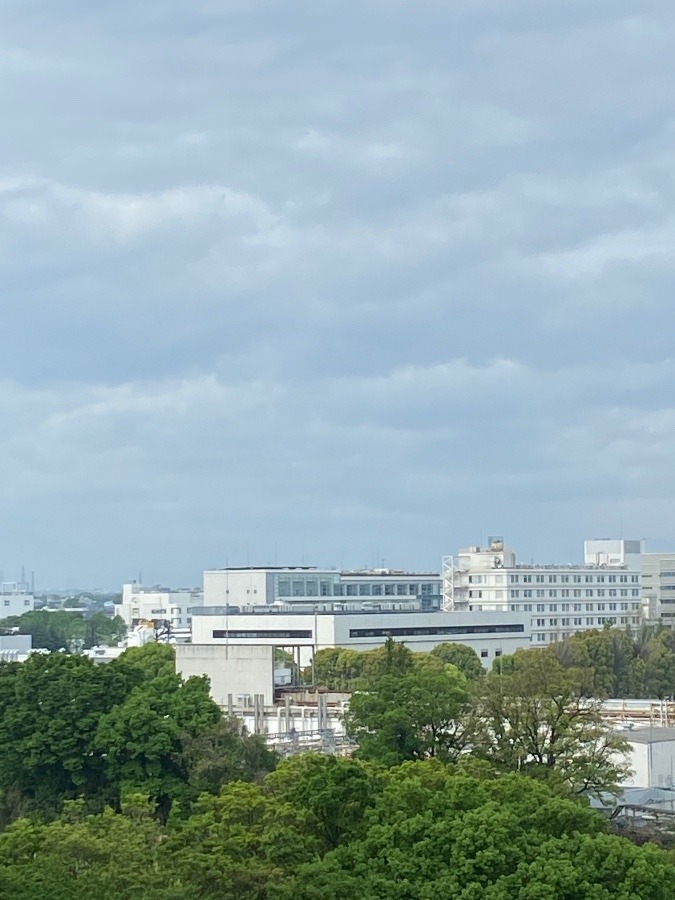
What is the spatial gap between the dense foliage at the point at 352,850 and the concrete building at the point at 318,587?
91.7m

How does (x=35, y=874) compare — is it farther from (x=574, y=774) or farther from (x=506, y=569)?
(x=506, y=569)

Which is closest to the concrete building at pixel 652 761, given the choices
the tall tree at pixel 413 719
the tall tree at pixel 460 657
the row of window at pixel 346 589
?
the tall tree at pixel 413 719

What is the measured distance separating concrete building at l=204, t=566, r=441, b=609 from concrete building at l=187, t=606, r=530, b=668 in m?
9.62

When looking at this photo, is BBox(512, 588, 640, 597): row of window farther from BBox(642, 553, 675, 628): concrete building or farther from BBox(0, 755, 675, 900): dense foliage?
BBox(0, 755, 675, 900): dense foliage

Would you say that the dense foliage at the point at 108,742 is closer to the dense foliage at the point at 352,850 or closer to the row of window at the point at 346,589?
the dense foliage at the point at 352,850

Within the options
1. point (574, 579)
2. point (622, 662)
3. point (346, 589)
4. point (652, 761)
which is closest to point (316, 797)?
point (652, 761)

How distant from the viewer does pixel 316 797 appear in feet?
96.6

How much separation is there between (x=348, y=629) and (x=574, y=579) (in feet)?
110

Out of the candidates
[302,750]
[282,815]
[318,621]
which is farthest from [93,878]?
[318,621]

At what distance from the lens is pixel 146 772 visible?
43.3 m

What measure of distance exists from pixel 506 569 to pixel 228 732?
86182 millimetres

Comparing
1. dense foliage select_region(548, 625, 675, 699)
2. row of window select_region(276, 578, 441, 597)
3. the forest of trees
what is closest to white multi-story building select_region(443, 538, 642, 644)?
row of window select_region(276, 578, 441, 597)

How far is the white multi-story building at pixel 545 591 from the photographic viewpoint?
419 ft

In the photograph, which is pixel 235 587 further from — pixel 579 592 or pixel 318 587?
pixel 579 592
